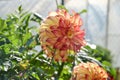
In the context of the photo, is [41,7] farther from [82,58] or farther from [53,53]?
[53,53]

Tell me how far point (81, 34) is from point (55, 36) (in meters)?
0.05

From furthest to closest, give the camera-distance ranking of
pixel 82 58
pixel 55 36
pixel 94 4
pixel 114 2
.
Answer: pixel 114 2 → pixel 94 4 → pixel 82 58 → pixel 55 36

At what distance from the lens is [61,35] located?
1.96ft

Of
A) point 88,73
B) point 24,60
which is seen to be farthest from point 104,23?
point 88,73

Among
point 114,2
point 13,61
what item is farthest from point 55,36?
point 114,2

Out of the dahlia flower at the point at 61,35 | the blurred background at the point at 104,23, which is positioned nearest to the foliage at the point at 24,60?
the dahlia flower at the point at 61,35

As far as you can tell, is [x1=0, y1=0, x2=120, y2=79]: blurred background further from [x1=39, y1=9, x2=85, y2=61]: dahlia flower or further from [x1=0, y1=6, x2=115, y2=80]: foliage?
[x1=39, y1=9, x2=85, y2=61]: dahlia flower

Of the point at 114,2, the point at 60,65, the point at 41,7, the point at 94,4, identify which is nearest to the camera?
the point at 60,65

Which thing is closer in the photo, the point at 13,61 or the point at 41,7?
the point at 13,61

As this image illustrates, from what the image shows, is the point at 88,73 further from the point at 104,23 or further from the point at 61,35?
the point at 104,23

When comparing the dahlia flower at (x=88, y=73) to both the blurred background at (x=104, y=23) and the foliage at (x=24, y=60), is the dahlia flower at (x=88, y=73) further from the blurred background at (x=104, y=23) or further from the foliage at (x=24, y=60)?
the blurred background at (x=104, y=23)

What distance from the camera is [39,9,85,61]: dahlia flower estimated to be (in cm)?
60

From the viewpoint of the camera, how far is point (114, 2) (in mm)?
5480

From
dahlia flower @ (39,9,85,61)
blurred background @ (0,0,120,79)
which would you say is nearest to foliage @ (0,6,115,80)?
dahlia flower @ (39,9,85,61)
